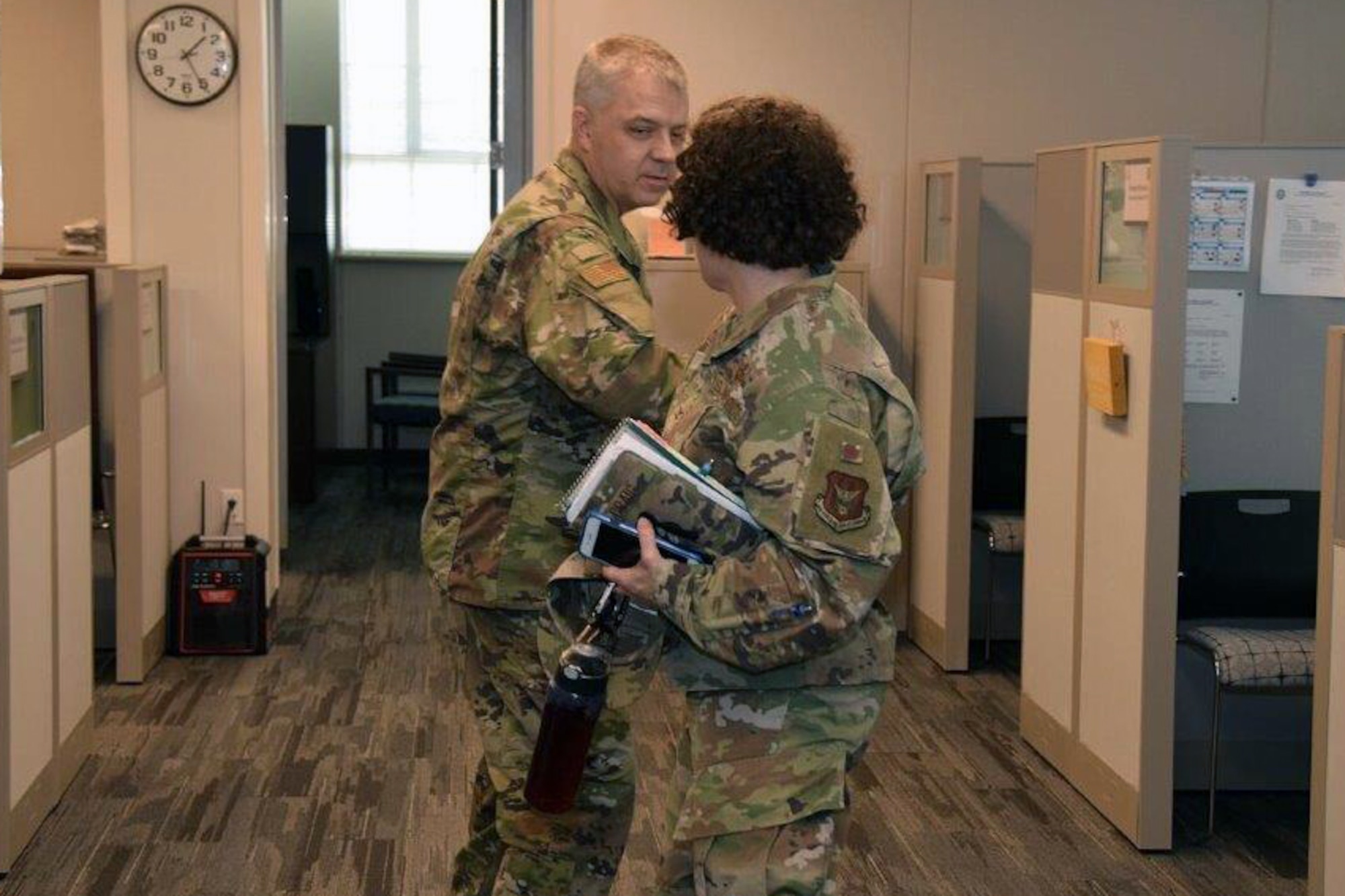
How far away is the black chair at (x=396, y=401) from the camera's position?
9.28m

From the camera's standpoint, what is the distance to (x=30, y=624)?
4.00m

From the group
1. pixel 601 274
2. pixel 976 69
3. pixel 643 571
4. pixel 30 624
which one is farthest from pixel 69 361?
pixel 976 69

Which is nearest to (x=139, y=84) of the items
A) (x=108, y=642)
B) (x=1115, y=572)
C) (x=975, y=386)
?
(x=108, y=642)

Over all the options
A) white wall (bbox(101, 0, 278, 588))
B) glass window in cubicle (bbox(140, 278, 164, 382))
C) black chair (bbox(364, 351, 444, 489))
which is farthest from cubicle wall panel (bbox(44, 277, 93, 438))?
black chair (bbox(364, 351, 444, 489))

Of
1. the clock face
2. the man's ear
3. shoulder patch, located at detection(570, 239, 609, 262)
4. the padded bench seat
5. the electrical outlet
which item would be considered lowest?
the padded bench seat

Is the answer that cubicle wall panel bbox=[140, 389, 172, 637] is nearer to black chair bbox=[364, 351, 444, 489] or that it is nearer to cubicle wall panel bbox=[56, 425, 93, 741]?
cubicle wall panel bbox=[56, 425, 93, 741]

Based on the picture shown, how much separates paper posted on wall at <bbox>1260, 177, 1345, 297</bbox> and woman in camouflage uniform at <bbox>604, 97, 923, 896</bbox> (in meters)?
2.55

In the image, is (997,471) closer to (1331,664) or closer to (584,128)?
(1331,664)

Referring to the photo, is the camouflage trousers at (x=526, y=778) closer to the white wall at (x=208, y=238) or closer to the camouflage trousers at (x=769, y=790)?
the camouflage trousers at (x=769, y=790)

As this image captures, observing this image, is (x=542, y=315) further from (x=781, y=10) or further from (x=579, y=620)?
(x=781, y=10)

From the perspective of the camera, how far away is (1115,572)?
4332mm

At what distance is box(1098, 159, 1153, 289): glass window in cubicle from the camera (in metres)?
4.16

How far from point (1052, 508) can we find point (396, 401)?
520cm

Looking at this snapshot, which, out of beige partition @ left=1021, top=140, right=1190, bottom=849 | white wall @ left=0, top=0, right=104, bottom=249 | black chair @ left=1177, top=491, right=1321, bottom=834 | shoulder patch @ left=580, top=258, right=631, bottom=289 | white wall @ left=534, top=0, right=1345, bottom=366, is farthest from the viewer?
white wall @ left=0, top=0, right=104, bottom=249
